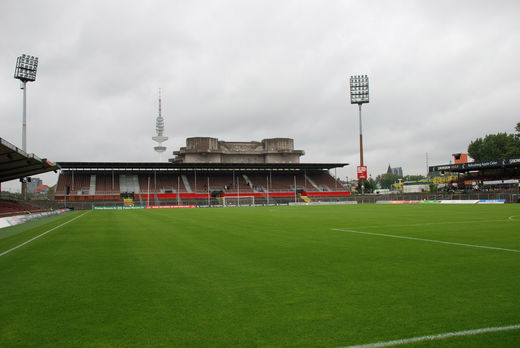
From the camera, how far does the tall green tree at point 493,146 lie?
83.0m

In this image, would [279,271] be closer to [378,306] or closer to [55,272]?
[378,306]

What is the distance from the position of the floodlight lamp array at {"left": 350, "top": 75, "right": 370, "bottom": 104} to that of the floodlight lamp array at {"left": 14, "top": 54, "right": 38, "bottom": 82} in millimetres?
54941

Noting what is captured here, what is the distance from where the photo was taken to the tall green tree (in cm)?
8297

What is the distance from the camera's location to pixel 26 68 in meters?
48.2

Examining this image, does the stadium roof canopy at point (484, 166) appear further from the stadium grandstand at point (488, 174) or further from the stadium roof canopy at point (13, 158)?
the stadium roof canopy at point (13, 158)

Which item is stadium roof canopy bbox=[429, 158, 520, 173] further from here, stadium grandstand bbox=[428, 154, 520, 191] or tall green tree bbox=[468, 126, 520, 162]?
tall green tree bbox=[468, 126, 520, 162]

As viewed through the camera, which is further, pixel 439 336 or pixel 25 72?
pixel 25 72

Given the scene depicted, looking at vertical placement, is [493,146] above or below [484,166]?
above

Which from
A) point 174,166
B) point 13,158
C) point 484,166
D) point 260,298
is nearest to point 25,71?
point 174,166

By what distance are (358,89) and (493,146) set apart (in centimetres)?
4199

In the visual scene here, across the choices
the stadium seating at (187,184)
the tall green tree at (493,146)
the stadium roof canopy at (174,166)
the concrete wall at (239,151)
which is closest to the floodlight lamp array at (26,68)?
the stadium roof canopy at (174,166)

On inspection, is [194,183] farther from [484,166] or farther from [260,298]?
[260,298]

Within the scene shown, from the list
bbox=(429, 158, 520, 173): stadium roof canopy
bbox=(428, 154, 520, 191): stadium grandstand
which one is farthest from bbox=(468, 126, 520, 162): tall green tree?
bbox=(429, 158, 520, 173): stadium roof canopy

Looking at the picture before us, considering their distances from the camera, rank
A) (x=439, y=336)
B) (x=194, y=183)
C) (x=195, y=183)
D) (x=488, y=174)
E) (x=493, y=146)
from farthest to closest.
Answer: (x=493, y=146), (x=194, y=183), (x=195, y=183), (x=488, y=174), (x=439, y=336)
